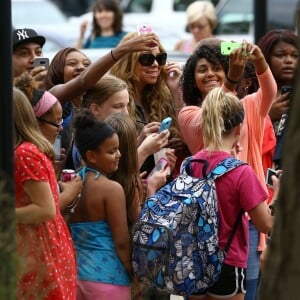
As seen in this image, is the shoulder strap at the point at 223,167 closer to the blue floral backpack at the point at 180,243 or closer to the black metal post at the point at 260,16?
the blue floral backpack at the point at 180,243

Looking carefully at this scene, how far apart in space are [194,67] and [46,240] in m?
2.13

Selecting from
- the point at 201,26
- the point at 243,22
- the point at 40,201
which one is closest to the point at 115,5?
the point at 201,26

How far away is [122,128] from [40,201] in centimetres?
104

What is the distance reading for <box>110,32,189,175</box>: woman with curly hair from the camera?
299 inches

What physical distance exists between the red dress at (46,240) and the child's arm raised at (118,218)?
1.22 ft

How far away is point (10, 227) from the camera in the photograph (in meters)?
4.37

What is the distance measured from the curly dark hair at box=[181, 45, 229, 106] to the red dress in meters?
1.91

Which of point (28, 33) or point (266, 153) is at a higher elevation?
point (28, 33)

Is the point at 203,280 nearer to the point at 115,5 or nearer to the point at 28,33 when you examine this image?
the point at 28,33

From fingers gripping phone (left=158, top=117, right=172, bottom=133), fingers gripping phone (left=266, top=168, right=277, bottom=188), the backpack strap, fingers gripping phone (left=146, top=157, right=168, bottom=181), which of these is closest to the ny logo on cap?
fingers gripping phone (left=158, top=117, right=172, bottom=133)

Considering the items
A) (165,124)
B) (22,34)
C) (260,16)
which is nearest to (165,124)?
(165,124)

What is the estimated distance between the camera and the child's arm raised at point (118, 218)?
20.7 feet

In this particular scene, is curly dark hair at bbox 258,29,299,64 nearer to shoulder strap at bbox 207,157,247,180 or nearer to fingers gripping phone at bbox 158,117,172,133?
fingers gripping phone at bbox 158,117,172,133

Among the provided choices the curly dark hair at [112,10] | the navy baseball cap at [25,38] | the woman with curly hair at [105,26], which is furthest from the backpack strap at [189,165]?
the curly dark hair at [112,10]
